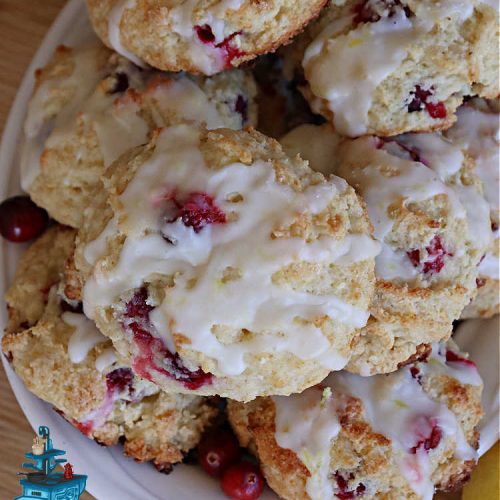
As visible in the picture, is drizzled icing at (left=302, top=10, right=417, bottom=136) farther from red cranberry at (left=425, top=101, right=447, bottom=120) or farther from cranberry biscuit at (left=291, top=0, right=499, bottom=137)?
red cranberry at (left=425, top=101, right=447, bottom=120)

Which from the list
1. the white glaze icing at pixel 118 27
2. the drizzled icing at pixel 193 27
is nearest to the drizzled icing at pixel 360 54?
the drizzled icing at pixel 193 27

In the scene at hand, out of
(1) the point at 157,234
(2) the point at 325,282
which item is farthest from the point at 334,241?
(1) the point at 157,234

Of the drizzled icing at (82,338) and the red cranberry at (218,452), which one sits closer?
the drizzled icing at (82,338)

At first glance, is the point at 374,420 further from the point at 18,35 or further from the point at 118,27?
the point at 18,35

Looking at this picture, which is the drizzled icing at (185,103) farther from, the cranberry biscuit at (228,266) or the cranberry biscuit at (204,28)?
the cranberry biscuit at (228,266)

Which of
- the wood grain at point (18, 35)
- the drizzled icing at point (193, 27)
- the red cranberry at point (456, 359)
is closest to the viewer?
the drizzled icing at point (193, 27)
